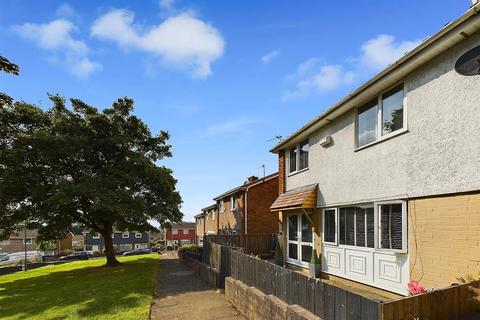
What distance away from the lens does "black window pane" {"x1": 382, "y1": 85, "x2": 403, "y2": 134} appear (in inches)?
347

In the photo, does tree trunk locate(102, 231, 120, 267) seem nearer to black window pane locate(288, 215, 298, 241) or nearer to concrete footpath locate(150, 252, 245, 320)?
concrete footpath locate(150, 252, 245, 320)

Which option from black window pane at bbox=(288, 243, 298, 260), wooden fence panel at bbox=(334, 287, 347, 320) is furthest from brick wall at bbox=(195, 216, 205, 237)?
wooden fence panel at bbox=(334, 287, 347, 320)

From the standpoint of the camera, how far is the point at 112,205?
68.8ft

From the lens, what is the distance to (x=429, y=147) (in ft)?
25.2

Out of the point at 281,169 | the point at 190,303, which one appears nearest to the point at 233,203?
the point at 281,169

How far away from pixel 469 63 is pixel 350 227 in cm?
552

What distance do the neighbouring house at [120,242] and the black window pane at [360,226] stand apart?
244 ft

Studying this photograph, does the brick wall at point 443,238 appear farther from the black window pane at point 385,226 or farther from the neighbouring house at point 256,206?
the neighbouring house at point 256,206

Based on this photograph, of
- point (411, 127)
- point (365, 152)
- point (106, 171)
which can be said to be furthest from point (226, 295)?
point (106, 171)

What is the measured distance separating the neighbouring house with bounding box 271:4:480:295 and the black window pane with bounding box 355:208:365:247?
3 centimetres

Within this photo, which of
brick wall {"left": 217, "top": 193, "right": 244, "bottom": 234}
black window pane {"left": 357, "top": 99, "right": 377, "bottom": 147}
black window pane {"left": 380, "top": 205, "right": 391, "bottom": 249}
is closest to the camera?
black window pane {"left": 380, "top": 205, "right": 391, "bottom": 249}

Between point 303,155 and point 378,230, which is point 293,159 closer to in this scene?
point 303,155

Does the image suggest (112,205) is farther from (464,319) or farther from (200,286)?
(464,319)

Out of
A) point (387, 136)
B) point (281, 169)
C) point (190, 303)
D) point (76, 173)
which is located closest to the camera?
point (387, 136)
